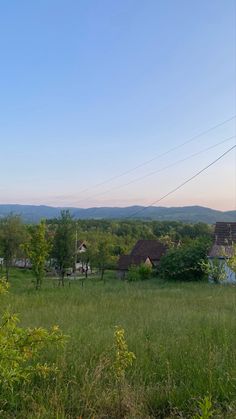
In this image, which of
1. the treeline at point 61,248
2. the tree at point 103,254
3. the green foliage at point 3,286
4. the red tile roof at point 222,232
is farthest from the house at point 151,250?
the green foliage at point 3,286

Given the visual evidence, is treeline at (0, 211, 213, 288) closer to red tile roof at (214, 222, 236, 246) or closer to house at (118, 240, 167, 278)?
house at (118, 240, 167, 278)

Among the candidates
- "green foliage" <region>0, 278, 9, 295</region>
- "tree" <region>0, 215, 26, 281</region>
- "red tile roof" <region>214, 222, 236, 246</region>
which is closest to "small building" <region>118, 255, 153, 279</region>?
"red tile roof" <region>214, 222, 236, 246</region>

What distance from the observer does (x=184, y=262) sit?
41.9 metres

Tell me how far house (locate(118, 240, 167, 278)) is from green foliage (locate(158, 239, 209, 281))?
594 inches

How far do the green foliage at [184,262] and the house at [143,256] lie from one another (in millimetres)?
15075

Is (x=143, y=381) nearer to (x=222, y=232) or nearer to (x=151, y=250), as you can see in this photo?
(x=222, y=232)

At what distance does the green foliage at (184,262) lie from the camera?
1624 inches

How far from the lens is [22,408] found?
391 cm

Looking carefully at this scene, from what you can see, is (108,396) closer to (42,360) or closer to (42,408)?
(42,408)

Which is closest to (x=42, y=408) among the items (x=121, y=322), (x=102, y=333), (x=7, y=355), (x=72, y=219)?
(x=7, y=355)

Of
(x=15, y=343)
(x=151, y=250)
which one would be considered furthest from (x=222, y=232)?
(x=15, y=343)

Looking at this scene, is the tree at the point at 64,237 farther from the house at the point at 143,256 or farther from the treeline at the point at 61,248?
the house at the point at 143,256

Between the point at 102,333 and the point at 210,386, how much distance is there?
3.00 m

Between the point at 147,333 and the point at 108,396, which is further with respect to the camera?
the point at 147,333
